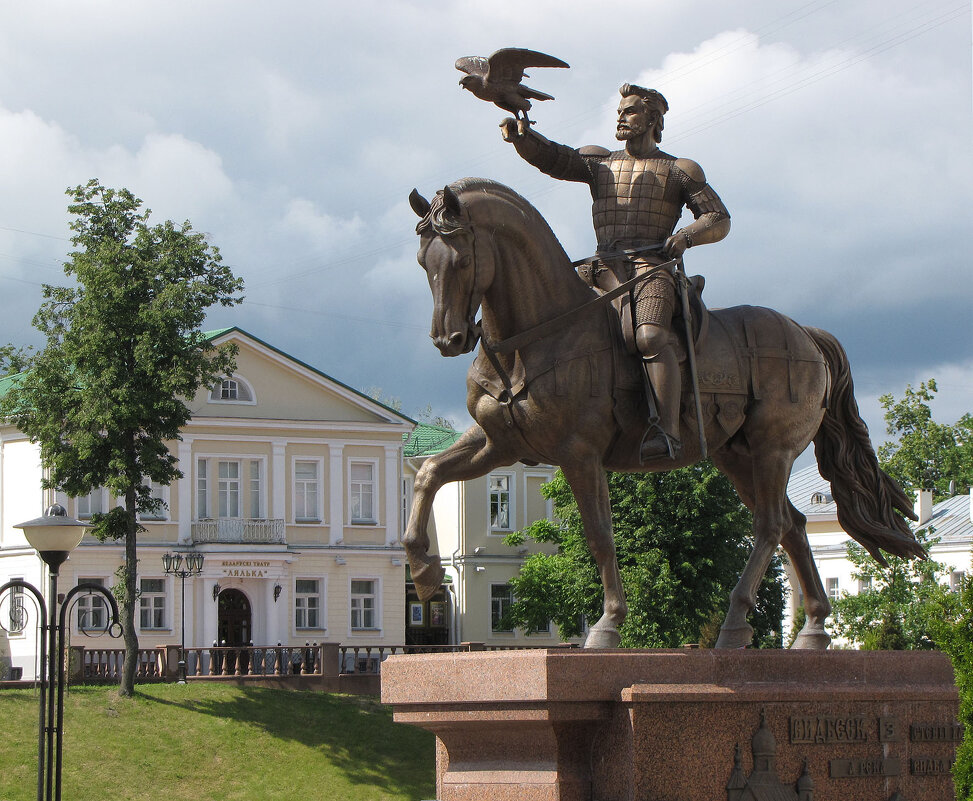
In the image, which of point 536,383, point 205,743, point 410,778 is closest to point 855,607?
point 410,778

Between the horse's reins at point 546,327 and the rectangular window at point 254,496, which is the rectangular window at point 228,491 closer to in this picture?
the rectangular window at point 254,496

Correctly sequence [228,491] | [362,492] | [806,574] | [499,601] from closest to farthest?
1. [806,574]
2. [228,491]
3. [362,492]
4. [499,601]

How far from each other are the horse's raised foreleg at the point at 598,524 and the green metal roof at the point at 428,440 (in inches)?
1977

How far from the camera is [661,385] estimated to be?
8484 mm

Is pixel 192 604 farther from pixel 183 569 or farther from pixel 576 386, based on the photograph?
pixel 576 386

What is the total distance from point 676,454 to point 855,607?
2976cm

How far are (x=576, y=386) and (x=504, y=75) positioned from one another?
199 centimetres

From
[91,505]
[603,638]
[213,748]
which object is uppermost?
[91,505]

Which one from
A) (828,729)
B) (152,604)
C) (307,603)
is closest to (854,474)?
(828,729)

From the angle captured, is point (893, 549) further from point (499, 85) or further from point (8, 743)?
point (8, 743)

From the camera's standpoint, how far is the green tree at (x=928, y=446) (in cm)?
5312

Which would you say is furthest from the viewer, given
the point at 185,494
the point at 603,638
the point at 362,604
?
the point at 362,604

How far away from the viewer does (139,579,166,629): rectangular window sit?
46.7 metres

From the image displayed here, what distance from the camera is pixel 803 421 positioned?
9.38 m
